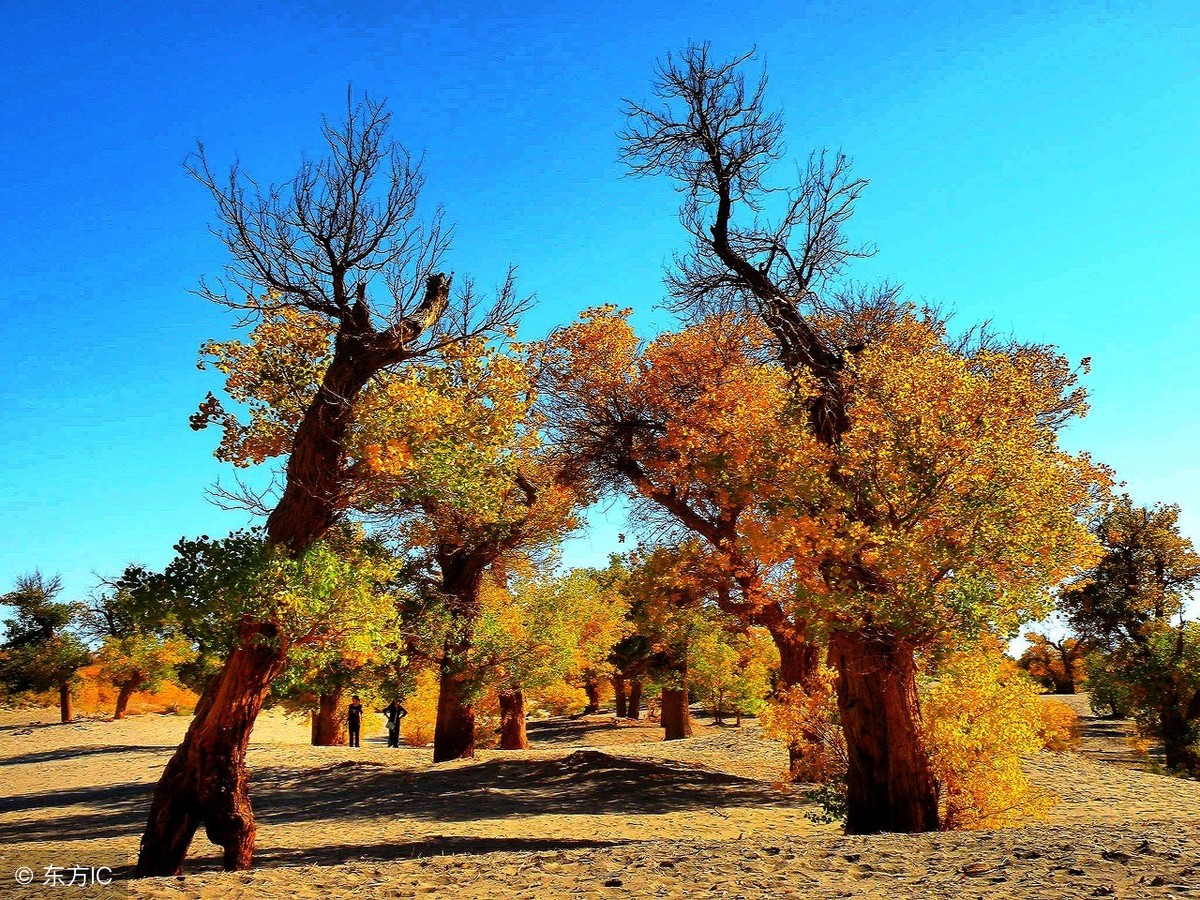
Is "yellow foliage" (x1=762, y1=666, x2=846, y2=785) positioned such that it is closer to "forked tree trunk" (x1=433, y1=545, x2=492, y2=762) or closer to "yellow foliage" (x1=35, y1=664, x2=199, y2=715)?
"forked tree trunk" (x1=433, y1=545, x2=492, y2=762)

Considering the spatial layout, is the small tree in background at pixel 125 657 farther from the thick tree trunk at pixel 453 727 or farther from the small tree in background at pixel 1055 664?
the small tree in background at pixel 1055 664

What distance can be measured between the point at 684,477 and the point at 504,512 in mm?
5232

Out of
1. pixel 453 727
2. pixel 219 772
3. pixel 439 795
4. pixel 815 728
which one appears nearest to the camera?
pixel 219 772

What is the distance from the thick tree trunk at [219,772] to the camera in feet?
33.0

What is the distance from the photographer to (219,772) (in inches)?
407

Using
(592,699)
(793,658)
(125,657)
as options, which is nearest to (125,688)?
(125,657)

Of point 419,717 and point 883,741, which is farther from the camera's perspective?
point 419,717

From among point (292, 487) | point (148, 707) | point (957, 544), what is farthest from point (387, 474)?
point (148, 707)

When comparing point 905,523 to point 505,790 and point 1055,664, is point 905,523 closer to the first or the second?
point 505,790

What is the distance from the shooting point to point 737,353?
→ 18812 millimetres

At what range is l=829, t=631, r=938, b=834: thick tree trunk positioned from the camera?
11.6 meters

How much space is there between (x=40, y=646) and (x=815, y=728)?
5195 cm

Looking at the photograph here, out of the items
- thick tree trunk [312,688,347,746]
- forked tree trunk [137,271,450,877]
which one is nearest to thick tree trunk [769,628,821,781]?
forked tree trunk [137,271,450,877]

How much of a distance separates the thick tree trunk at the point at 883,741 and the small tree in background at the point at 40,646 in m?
51.2
